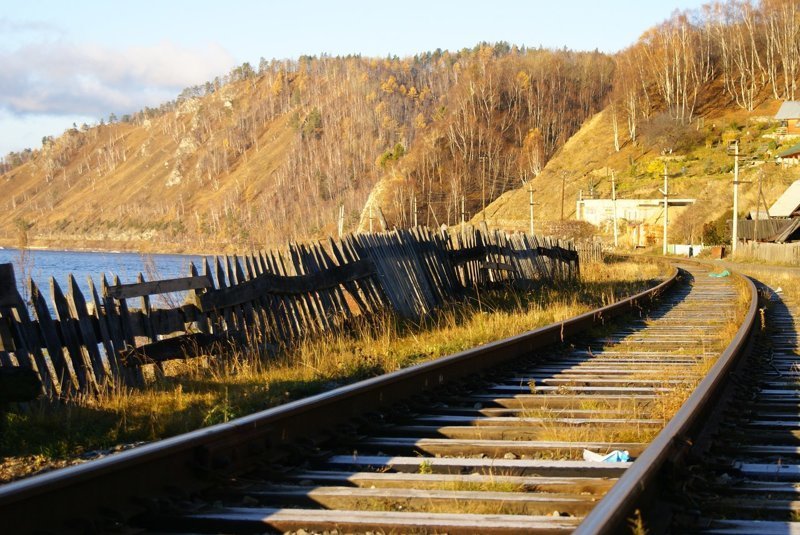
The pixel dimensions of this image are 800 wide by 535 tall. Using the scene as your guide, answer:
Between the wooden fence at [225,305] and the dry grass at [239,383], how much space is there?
27 cm

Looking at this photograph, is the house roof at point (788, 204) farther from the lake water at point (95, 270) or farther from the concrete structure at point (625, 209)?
the lake water at point (95, 270)

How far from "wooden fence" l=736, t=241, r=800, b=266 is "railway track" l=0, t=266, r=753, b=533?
134 ft

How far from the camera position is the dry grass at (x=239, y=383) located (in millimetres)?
6129

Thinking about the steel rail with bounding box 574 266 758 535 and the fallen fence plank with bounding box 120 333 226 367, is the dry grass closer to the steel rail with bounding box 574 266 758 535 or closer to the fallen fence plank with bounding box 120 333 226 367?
the fallen fence plank with bounding box 120 333 226 367

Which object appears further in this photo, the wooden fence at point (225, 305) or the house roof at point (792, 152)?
the house roof at point (792, 152)

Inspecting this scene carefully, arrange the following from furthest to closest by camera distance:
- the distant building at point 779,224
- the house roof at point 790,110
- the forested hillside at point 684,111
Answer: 1. the forested hillside at point 684,111
2. the house roof at point 790,110
3. the distant building at point 779,224

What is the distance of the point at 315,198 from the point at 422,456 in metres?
174

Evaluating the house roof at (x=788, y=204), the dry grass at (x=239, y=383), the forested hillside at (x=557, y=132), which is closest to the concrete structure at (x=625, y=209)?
the forested hillside at (x=557, y=132)

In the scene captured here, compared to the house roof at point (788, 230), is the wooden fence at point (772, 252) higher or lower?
lower

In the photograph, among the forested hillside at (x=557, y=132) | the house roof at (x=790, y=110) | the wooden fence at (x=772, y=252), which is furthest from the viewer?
the forested hillside at (x=557, y=132)

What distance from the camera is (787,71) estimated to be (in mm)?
114750

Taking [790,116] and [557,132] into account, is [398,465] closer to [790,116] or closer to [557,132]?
[790,116]


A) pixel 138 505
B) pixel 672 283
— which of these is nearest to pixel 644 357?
pixel 138 505

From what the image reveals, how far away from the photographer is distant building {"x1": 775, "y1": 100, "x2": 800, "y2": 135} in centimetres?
10000
